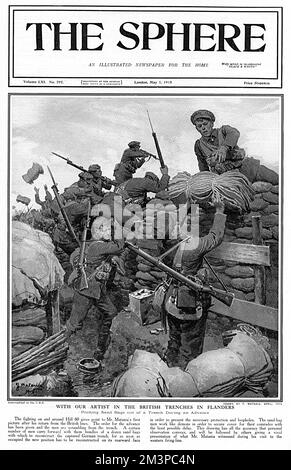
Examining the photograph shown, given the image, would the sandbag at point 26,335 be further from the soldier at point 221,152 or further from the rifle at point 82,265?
the soldier at point 221,152

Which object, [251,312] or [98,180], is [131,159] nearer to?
[98,180]

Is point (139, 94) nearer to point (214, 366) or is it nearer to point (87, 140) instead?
point (87, 140)

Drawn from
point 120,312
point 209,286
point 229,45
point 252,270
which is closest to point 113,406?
point 120,312

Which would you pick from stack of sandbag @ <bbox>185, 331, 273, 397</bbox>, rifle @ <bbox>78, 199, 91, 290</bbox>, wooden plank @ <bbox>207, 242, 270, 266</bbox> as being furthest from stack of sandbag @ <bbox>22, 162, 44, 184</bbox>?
stack of sandbag @ <bbox>185, 331, 273, 397</bbox>

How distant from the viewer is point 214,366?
2.35 m

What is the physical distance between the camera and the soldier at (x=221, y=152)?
93.6 inches

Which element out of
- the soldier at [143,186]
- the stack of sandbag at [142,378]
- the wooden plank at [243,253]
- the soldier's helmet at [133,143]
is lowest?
the stack of sandbag at [142,378]

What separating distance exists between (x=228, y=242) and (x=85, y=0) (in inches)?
60.7

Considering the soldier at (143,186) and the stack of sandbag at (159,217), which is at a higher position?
the soldier at (143,186)

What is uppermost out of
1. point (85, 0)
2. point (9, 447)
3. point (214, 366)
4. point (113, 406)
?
point (85, 0)

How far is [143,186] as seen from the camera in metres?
2.38

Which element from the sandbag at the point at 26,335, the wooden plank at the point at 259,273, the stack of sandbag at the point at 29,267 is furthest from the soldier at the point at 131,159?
the sandbag at the point at 26,335

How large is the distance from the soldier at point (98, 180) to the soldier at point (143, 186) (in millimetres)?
77

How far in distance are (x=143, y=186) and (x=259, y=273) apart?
2.60ft
